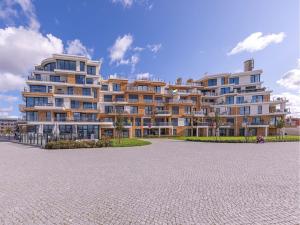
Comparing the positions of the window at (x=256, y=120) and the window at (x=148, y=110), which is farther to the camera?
the window at (x=256, y=120)

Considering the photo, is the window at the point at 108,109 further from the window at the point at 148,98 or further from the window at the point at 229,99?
the window at the point at 229,99

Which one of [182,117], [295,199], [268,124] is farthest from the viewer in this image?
[182,117]

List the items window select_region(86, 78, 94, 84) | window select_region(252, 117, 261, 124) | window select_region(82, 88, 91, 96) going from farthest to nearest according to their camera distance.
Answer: window select_region(252, 117, 261, 124) → window select_region(86, 78, 94, 84) → window select_region(82, 88, 91, 96)

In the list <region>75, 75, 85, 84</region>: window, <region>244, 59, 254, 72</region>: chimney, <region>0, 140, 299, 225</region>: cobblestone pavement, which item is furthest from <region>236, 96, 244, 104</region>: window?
<region>0, 140, 299, 225</region>: cobblestone pavement

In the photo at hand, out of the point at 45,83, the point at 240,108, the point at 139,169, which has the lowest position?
the point at 139,169

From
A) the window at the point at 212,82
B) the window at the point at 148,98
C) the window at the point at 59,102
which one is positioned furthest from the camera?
the window at the point at 212,82

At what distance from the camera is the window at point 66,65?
37188 millimetres

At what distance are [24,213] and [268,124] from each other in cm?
5296

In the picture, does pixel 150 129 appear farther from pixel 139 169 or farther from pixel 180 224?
pixel 180 224

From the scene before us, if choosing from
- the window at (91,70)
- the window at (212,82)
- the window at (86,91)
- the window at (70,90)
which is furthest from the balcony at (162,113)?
the window at (70,90)

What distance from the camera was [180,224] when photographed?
4465 millimetres

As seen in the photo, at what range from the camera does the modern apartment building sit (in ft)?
118

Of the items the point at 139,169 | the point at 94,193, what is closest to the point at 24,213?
the point at 94,193

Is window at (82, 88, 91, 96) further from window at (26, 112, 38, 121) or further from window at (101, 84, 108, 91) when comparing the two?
window at (26, 112, 38, 121)
